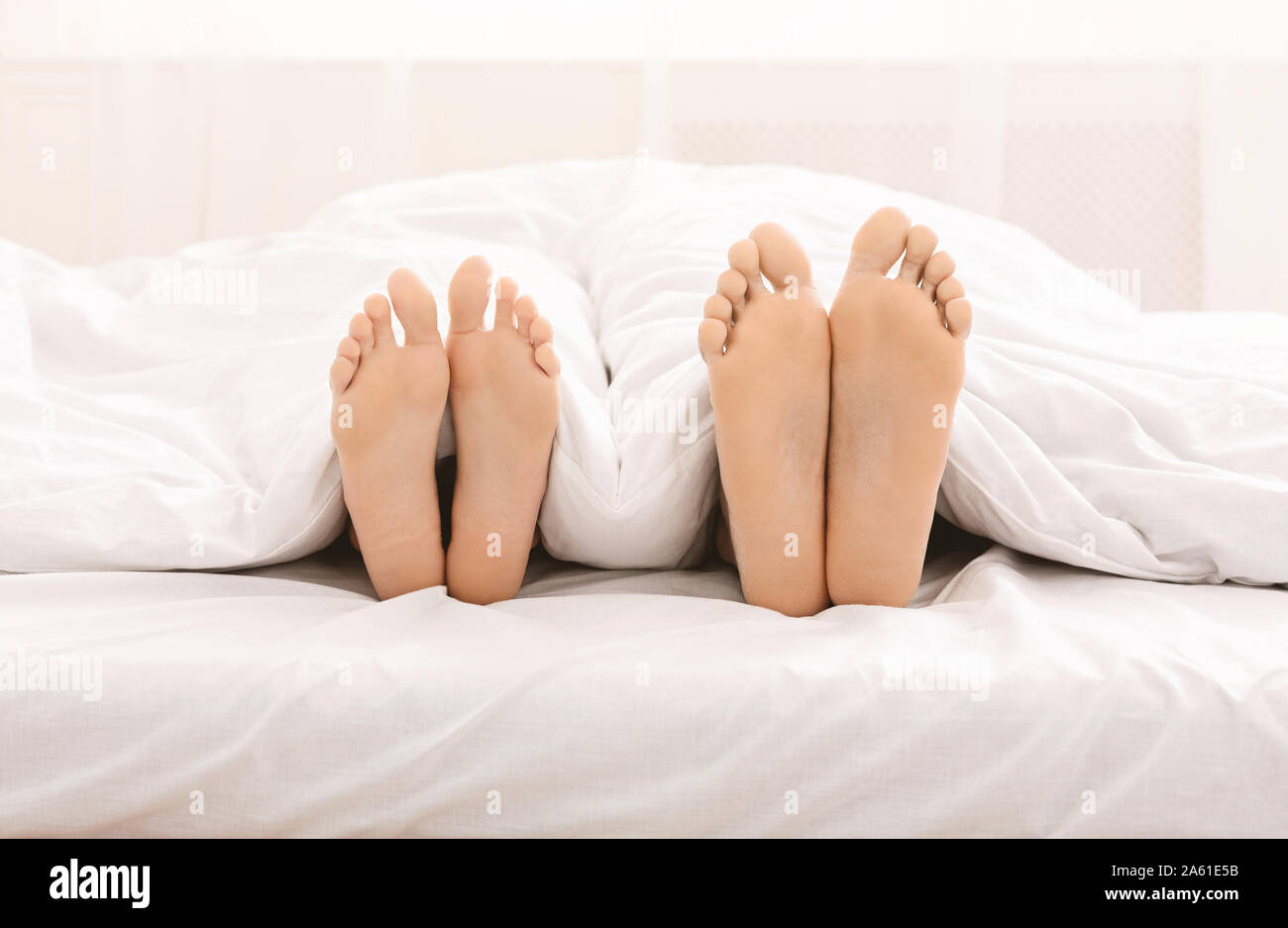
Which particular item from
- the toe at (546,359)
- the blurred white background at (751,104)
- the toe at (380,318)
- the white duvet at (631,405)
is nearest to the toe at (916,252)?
the white duvet at (631,405)

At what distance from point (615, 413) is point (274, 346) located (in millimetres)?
400

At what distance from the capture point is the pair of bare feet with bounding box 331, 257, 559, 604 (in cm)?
69

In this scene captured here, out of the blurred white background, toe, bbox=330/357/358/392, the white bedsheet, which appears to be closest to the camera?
the white bedsheet

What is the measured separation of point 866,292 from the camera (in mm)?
717

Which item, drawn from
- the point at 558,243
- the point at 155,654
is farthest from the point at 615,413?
the point at 558,243

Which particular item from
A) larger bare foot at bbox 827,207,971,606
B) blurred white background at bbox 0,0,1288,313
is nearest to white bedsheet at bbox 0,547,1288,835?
larger bare foot at bbox 827,207,971,606

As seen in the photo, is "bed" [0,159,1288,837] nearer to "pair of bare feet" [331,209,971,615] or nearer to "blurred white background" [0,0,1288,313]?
"pair of bare feet" [331,209,971,615]

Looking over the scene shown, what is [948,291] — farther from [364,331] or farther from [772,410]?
[364,331]

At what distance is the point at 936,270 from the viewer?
723mm

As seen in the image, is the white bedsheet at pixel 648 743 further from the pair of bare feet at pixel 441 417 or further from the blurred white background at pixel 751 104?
the blurred white background at pixel 751 104

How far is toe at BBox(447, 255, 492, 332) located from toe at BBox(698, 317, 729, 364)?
0.15m

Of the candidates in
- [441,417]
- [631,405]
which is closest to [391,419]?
[441,417]
